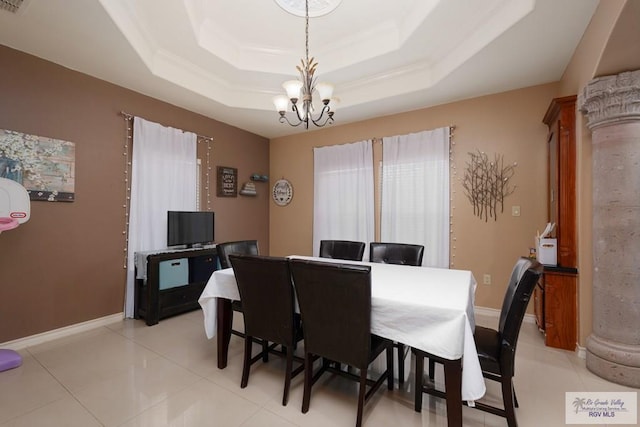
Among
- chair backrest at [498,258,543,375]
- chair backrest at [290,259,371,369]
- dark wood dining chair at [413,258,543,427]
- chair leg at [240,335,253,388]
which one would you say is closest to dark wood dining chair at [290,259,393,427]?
chair backrest at [290,259,371,369]

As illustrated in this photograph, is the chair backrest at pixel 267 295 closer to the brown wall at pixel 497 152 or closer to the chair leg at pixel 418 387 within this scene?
the chair leg at pixel 418 387

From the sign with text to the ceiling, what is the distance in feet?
9.00

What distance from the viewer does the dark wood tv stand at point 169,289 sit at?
3162mm

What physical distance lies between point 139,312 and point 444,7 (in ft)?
14.5

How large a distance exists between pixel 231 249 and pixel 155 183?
1638mm

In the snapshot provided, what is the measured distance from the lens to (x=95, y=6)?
6.75ft

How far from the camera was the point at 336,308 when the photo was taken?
1.58 m

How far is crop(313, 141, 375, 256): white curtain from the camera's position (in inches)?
165

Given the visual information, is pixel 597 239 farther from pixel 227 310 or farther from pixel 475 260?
pixel 227 310

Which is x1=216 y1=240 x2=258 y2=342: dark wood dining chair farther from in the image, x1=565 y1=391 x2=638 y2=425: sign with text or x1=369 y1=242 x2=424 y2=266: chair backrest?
x1=565 y1=391 x2=638 y2=425: sign with text

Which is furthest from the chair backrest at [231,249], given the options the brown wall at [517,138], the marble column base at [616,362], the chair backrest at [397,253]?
the marble column base at [616,362]

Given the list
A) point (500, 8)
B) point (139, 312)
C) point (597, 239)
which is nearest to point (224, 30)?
point (500, 8)

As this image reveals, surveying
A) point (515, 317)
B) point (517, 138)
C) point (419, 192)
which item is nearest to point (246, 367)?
point (515, 317)

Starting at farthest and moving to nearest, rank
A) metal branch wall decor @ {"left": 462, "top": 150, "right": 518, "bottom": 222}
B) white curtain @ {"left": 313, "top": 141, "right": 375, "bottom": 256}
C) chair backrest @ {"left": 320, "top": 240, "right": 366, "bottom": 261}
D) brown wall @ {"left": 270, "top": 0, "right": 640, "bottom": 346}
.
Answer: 1. white curtain @ {"left": 313, "top": 141, "right": 375, "bottom": 256}
2. metal branch wall decor @ {"left": 462, "top": 150, "right": 518, "bottom": 222}
3. chair backrest @ {"left": 320, "top": 240, "right": 366, "bottom": 261}
4. brown wall @ {"left": 270, "top": 0, "right": 640, "bottom": 346}
